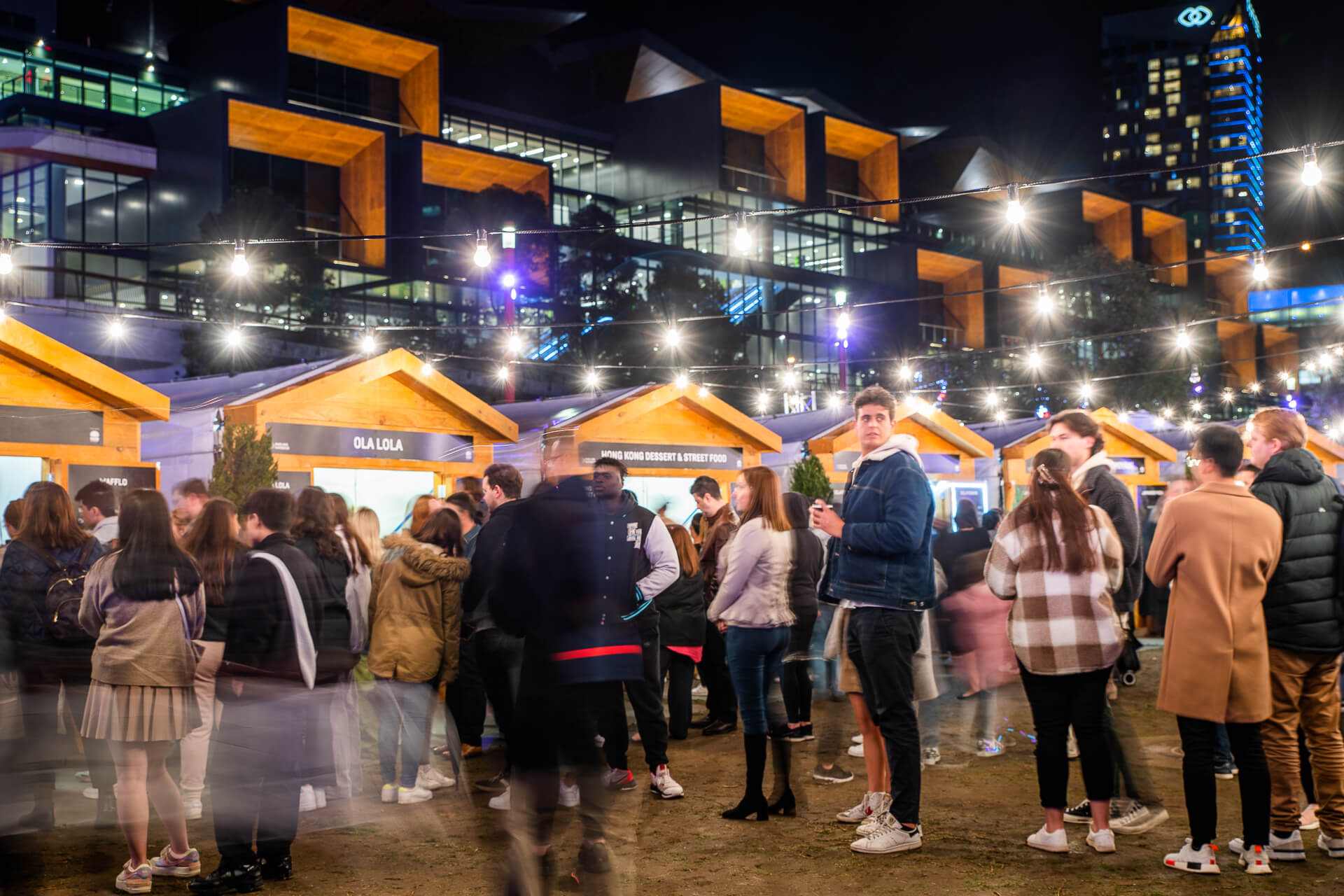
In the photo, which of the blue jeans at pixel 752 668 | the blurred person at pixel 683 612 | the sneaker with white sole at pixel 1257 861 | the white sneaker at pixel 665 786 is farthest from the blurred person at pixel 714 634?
the sneaker with white sole at pixel 1257 861

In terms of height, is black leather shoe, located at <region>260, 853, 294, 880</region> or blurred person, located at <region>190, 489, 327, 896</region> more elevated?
blurred person, located at <region>190, 489, 327, 896</region>

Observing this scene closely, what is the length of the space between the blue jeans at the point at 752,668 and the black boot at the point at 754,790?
7 centimetres

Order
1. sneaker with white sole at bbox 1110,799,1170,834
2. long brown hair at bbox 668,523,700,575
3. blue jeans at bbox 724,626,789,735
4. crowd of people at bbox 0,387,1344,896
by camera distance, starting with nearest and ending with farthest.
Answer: crowd of people at bbox 0,387,1344,896 < sneaker with white sole at bbox 1110,799,1170,834 < blue jeans at bbox 724,626,789,735 < long brown hair at bbox 668,523,700,575

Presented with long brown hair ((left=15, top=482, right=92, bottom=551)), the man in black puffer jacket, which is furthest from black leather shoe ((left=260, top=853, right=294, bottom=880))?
the man in black puffer jacket

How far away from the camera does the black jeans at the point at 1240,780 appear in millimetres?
4691

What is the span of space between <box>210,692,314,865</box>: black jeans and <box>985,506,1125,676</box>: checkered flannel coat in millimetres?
2988

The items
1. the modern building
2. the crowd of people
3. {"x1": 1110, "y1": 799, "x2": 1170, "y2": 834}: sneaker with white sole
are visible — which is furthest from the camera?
the modern building

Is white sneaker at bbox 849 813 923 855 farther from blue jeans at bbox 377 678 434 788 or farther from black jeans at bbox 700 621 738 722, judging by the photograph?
black jeans at bbox 700 621 738 722

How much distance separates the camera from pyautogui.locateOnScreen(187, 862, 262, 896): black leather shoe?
462 centimetres

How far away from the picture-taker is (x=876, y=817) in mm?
5242

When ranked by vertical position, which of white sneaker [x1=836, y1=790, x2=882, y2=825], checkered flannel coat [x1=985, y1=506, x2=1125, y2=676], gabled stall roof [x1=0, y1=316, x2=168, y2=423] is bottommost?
white sneaker [x1=836, y1=790, x2=882, y2=825]

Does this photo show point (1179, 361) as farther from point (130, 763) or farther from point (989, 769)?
point (130, 763)

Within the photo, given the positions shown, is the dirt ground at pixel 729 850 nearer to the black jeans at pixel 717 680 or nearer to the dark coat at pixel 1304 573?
the dark coat at pixel 1304 573

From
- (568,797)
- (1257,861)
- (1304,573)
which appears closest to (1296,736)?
(1257,861)
